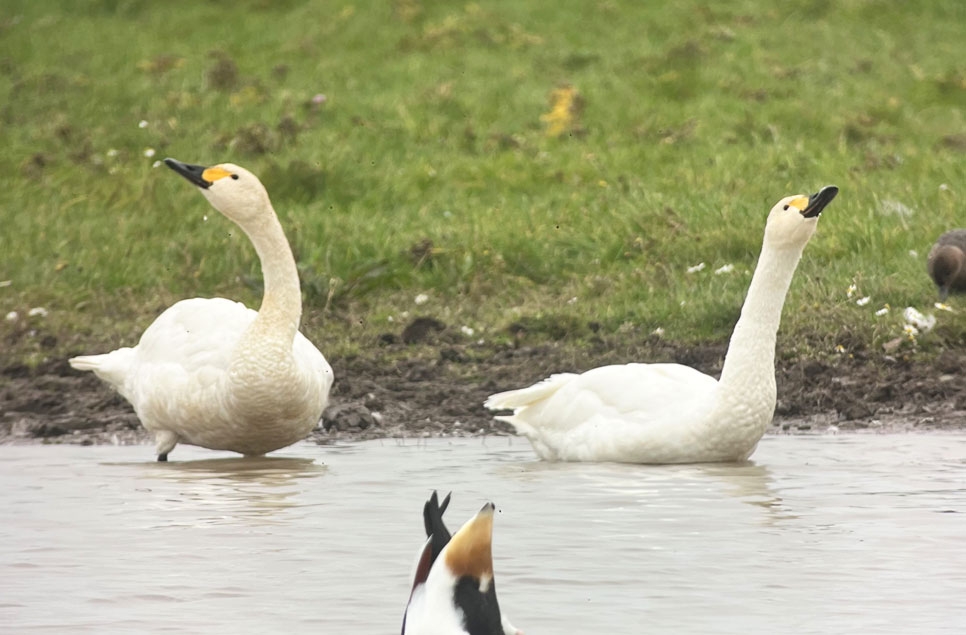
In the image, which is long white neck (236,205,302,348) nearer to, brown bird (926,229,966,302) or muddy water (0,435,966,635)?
muddy water (0,435,966,635)

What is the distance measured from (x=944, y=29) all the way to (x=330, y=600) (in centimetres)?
1468

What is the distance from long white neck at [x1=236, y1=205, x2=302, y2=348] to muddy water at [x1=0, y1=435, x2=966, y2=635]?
635 millimetres

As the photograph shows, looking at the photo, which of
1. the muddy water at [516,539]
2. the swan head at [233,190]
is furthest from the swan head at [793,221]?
the swan head at [233,190]

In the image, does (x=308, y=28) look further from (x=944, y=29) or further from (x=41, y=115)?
(x=944, y=29)

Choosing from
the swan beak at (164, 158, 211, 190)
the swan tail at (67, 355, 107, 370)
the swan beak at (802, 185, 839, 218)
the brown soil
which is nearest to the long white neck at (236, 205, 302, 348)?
the swan beak at (164, 158, 211, 190)

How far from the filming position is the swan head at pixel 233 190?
812 centimetres

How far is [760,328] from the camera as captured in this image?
24.9ft

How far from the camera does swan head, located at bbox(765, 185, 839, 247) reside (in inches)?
296

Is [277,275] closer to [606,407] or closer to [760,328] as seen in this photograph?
[606,407]

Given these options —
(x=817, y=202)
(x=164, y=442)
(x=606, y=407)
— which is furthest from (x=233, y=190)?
(x=817, y=202)

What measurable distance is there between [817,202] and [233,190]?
2685 mm

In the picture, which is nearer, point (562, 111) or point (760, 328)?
point (760, 328)

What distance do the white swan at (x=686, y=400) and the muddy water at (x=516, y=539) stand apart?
123 mm

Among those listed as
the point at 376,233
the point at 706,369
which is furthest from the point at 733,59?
the point at 706,369
